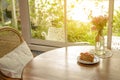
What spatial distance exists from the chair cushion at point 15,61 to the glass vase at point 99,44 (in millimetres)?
725

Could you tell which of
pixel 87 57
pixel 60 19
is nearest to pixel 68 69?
pixel 87 57

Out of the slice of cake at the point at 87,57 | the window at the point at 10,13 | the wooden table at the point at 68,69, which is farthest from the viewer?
the window at the point at 10,13

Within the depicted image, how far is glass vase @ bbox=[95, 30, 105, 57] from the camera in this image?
220 centimetres

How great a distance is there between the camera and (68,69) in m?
1.95

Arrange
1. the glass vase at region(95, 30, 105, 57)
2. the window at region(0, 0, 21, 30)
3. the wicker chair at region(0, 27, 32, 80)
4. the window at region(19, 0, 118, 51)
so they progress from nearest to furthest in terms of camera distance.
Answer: the glass vase at region(95, 30, 105, 57) → the wicker chair at region(0, 27, 32, 80) → the window at region(19, 0, 118, 51) → the window at region(0, 0, 21, 30)

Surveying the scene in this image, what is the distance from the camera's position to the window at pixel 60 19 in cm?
291

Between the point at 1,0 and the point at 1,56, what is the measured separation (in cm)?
127

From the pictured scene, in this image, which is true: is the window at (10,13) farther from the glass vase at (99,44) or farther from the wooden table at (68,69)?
the glass vase at (99,44)

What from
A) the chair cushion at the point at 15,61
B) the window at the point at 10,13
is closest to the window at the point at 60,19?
the window at the point at 10,13

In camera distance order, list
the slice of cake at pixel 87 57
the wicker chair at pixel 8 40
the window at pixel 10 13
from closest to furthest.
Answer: the slice of cake at pixel 87 57
the wicker chair at pixel 8 40
the window at pixel 10 13

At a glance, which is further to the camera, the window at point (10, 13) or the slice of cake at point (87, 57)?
the window at point (10, 13)

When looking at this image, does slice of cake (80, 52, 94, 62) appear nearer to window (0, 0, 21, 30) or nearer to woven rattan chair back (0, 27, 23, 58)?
woven rattan chair back (0, 27, 23, 58)

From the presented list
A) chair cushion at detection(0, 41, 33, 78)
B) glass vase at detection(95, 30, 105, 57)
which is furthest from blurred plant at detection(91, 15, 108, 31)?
chair cushion at detection(0, 41, 33, 78)

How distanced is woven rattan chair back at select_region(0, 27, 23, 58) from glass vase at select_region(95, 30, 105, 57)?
Result: 83 centimetres
